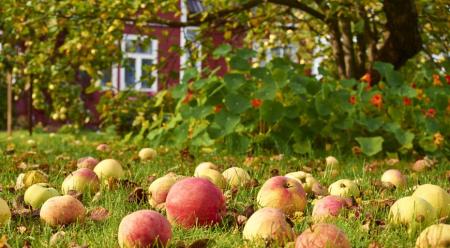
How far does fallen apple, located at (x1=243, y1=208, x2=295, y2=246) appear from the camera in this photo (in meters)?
1.99

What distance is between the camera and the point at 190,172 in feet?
13.2

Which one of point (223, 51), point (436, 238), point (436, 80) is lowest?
point (436, 238)

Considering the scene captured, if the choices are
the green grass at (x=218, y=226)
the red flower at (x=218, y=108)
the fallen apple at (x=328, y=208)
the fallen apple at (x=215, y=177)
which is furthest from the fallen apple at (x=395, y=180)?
the red flower at (x=218, y=108)

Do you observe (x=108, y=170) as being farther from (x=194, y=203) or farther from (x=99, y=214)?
(x=194, y=203)

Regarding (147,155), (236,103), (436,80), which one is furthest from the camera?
(436,80)

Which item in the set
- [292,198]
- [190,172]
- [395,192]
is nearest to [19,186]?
[190,172]

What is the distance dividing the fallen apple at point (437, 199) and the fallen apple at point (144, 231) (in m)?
1.08

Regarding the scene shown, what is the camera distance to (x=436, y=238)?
75.9 inches

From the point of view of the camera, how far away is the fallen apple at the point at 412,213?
7.48 ft

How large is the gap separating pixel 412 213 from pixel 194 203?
0.78 metres

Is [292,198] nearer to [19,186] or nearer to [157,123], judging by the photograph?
[19,186]

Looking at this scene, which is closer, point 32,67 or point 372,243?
point 372,243

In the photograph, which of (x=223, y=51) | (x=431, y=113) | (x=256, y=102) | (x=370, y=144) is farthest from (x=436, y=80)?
(x=223, y=51)

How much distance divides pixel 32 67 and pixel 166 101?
1.54 meters
